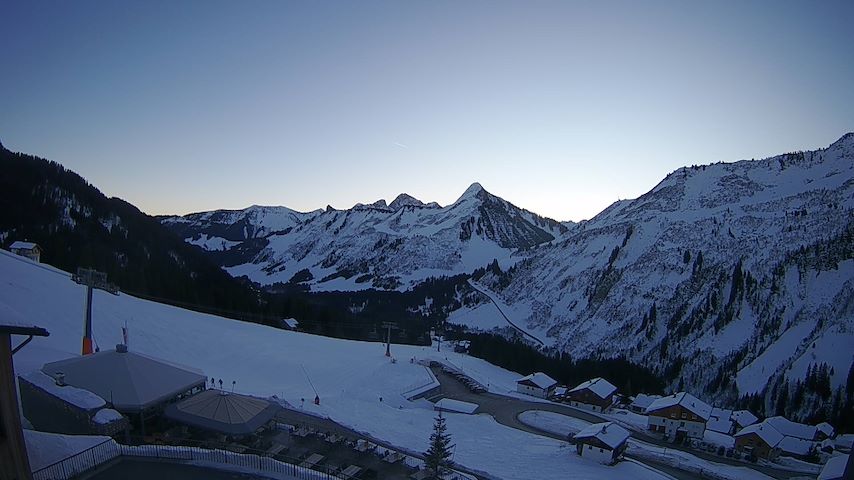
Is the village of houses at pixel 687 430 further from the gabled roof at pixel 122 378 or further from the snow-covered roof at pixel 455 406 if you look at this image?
the gabled roof at pixel 122 378

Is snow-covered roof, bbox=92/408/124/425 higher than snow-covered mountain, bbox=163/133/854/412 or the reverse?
the reverse

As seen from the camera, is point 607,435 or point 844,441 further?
point 844,441

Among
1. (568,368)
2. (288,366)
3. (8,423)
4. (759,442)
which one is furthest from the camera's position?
(568,368)

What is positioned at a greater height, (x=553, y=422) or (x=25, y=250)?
(x=25, y=250)

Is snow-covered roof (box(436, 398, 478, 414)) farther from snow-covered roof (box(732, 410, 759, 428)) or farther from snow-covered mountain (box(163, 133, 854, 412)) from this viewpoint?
snow-covered mountain (box(163, 133, 854, 412))

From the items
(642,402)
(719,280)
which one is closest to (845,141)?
(719,280)

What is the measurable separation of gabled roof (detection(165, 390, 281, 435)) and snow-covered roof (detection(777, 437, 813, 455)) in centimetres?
5360

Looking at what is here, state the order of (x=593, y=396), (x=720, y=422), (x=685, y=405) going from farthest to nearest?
1. (x=720, y=422)
2. (x=593, y=396)
3. (x=685, y=405)

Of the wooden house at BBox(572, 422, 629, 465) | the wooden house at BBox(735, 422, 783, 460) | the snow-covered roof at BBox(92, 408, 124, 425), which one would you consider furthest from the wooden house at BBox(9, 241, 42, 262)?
the wooden house at BBox(735, 422, 783, 460)

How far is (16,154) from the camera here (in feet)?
351

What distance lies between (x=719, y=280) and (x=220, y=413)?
117 m

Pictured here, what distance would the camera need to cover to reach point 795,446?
4975cm

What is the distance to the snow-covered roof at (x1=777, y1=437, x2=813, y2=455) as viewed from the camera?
49094 mm

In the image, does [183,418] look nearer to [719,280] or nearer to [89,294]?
[89,294]
